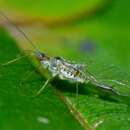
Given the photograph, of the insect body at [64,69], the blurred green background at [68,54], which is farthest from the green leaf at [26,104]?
the insect body at [64,69]

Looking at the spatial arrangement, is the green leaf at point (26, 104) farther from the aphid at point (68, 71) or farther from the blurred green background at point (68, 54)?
the aphid at point (68, 71)

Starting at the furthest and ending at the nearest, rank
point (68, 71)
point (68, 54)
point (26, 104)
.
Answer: point (68, 54), point (68, 71), point (26, 104)

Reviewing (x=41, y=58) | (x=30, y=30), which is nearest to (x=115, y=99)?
(x=41, y=58)

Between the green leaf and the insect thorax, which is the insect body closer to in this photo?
the insect thorax

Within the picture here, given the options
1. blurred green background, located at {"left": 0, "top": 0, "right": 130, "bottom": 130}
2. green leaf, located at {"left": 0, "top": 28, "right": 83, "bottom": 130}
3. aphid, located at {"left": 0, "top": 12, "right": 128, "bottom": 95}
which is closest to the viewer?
green leaf, located at {"left": 0, "top": 28, "right": 83, "bottom": 130}

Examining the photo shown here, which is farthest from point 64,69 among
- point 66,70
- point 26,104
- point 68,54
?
point 68,54

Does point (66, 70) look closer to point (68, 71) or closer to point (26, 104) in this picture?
point (68, 71)

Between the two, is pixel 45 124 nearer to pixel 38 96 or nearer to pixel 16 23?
pixel 38 96

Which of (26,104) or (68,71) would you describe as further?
(68,71)

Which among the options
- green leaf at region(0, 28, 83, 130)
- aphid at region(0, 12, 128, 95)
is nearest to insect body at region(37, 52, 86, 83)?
aphid at region(0, 12, 128, 95)
